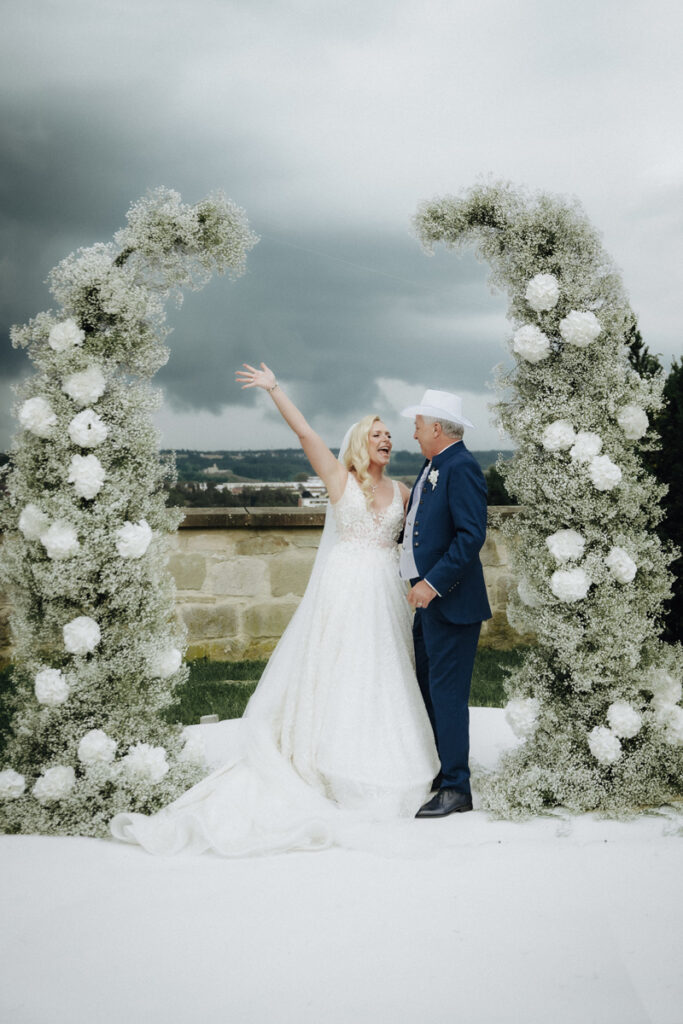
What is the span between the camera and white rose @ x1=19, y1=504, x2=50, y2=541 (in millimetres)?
3578

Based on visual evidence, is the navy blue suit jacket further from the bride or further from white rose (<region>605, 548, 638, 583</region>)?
white rose (<region>605, 548, 638, 583</region>)

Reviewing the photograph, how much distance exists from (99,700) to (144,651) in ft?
0.98

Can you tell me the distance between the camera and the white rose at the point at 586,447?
3695mm

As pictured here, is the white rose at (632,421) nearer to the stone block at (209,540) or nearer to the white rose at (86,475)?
the white rose at (86,475)

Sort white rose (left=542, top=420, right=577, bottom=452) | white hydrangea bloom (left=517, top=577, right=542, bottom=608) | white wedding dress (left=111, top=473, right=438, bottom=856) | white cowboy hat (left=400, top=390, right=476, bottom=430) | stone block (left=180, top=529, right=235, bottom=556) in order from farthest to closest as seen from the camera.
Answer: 1. stone block (left=180, top=529, right=235, bottom=556)
2. white cowboy hat (left=400, top=390, right=476, bottom=430)
3. white hydrangea bloom (left=517, top=577, right=542, bottom=608)
4. white rose (left=542, top=420, right=577, bottom=452)
5. white wedding dress (left=111, top=473, right=438, bottom=856)

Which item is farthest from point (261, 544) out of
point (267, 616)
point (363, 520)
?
point (363, 520)

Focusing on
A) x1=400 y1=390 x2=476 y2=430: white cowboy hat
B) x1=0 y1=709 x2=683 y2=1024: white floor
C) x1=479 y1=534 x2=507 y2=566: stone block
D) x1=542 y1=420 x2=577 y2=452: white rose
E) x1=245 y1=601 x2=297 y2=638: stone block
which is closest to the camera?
x1=0 y1=709 x2=683 y2=1024: white floor

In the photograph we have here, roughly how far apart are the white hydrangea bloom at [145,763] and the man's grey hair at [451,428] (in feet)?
6.79

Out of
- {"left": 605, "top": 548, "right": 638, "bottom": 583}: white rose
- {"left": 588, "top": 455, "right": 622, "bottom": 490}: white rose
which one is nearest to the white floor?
{"left": 605, "top": 548, "right": 638, "bottom": 583}: white rose

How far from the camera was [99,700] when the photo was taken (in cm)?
367

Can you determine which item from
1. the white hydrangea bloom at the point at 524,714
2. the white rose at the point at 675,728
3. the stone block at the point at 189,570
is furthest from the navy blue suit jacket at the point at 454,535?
the stone block at the point at 189,570

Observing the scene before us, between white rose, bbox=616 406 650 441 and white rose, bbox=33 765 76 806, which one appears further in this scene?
white rose, bbox=616 406 650 441

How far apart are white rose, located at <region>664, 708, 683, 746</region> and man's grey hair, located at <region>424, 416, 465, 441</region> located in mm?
1669

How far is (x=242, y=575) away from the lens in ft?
23.9
